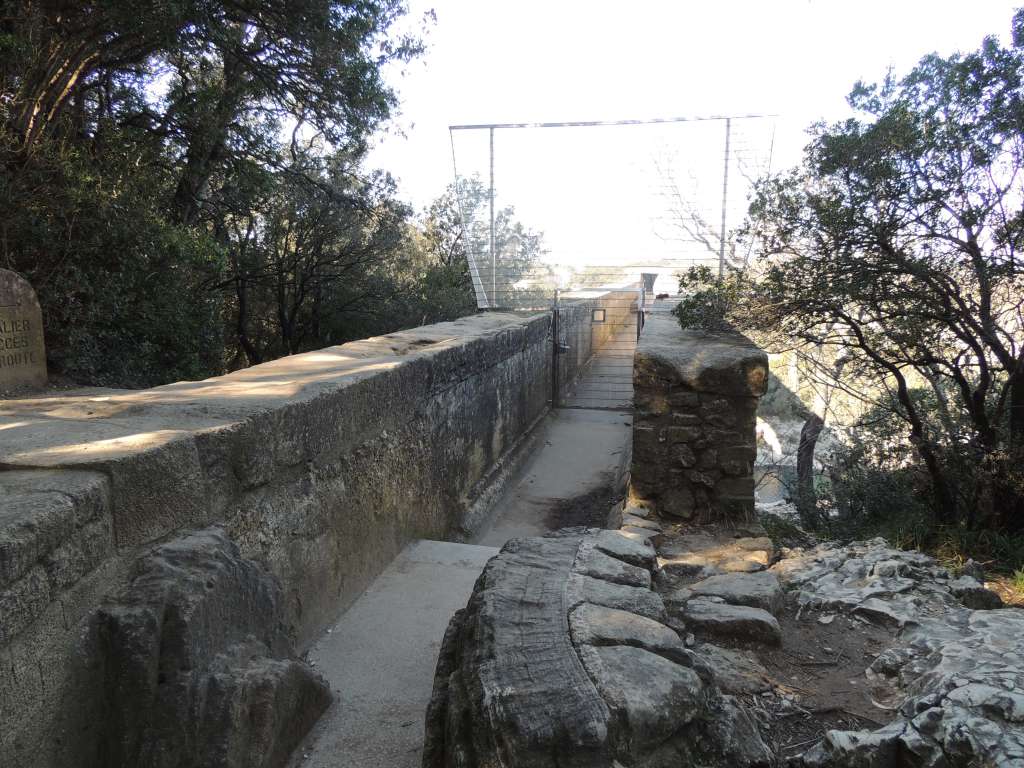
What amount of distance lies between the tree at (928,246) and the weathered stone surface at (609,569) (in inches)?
127

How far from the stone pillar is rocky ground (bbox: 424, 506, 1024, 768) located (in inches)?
45.2

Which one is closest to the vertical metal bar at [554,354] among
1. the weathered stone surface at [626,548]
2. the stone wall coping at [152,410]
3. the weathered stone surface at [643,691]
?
the stone wall coping at [152,410]

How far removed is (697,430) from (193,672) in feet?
10.4

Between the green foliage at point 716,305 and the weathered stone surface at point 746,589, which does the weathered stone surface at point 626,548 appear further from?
the green foliage at point 716,305

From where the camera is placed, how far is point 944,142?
448cm

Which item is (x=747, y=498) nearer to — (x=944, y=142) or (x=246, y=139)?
(x=944, y=142)

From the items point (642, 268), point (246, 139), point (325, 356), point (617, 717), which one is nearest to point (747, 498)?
point (325, 356)

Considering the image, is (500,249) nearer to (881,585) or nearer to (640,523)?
(640,523)

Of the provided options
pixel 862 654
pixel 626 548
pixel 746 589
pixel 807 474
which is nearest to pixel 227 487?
pixel 626 548

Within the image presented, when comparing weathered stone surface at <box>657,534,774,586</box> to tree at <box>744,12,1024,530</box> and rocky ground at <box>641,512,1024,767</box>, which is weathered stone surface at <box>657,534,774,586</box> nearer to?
rocky ground at <box>641,512,1024,767</box>

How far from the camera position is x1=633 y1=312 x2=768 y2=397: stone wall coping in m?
4.13

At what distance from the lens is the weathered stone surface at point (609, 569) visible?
226 centimetres

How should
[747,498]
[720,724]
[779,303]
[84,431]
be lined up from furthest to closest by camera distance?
[779,303] < [747,498] < [84,431] < [720,724]

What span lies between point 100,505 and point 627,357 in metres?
9.01
